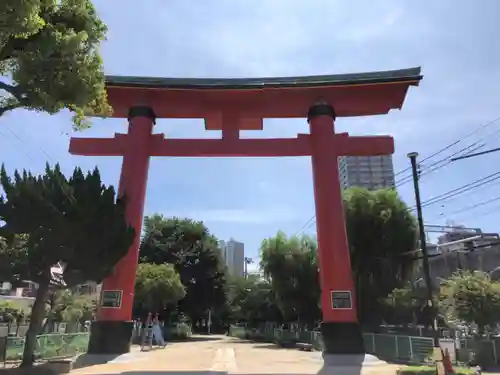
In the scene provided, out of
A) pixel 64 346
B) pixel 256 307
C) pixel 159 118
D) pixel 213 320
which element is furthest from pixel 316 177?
pixel 213 320

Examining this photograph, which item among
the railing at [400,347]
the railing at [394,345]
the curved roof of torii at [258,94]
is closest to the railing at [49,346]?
the curved roof of torii at [258,94]

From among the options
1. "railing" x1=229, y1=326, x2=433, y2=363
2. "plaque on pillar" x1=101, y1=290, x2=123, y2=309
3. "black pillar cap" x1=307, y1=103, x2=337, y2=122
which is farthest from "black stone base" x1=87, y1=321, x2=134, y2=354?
"black pillar cap" x1=307, y1=103, x2=337, y2=122

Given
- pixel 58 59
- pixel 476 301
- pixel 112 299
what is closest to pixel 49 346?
pixel 112 299

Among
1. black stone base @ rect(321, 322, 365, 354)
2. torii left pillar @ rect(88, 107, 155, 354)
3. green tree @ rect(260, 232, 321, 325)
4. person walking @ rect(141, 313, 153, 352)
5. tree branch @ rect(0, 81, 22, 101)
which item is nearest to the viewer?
tree branch @ rect(0, 81, 22, 101)

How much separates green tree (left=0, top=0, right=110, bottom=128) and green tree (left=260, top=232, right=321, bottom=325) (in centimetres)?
2046

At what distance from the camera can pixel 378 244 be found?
20.2 m

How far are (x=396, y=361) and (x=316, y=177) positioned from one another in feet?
23.5

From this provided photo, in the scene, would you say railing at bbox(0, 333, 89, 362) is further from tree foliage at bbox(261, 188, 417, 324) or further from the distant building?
the distant building

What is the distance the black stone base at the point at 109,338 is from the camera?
14.9 m

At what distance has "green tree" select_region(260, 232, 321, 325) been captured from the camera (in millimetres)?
26750

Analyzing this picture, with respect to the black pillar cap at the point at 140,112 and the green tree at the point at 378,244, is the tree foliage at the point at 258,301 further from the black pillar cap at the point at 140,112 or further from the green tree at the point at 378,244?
the black pillar cap at the point at 140,112

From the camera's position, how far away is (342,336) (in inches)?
574

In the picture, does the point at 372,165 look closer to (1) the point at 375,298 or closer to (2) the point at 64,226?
(1) the point at 375,298

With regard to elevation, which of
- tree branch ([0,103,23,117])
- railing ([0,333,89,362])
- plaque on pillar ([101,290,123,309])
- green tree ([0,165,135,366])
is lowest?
railing ([0,333,89,362])
